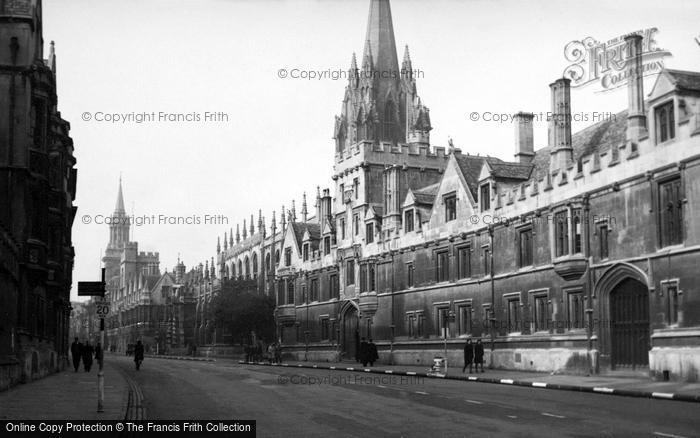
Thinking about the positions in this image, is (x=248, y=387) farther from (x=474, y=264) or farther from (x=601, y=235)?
(x=474, y=264)

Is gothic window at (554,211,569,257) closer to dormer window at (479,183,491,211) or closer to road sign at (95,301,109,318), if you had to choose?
dormer window at (479,183,491,211)

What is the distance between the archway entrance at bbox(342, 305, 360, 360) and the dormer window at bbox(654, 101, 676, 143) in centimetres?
3334

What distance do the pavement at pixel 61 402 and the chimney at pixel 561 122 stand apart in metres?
21.8

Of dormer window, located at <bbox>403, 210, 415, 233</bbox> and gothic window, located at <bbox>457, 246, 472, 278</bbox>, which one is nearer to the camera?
gothic window, located at <bbox>457, 246, 472, 278</bbox>

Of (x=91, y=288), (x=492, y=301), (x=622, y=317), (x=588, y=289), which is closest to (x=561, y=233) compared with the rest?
(x=588, y=289)

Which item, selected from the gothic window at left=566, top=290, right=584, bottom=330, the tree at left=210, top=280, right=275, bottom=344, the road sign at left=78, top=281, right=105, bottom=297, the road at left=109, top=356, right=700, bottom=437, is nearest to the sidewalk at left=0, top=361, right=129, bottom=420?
the road at left=109, top=356, right=700, bottom=437

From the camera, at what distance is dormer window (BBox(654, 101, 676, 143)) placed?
32406mm

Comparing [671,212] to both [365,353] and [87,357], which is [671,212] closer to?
[365,353]

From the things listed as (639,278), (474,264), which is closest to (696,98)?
(639,278)

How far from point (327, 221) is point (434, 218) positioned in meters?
20.6

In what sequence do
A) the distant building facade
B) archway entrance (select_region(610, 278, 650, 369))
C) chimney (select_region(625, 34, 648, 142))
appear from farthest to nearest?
the distant building facade, chimney (select_region(625, 34, 648, 142)), archway entrance (select_region(610, 278, 650, 369))

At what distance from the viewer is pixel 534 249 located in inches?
1623

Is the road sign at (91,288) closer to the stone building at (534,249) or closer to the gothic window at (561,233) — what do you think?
Answer: the stone building at (534,249)

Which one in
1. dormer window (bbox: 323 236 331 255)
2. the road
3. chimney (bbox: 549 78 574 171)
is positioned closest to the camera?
the road
